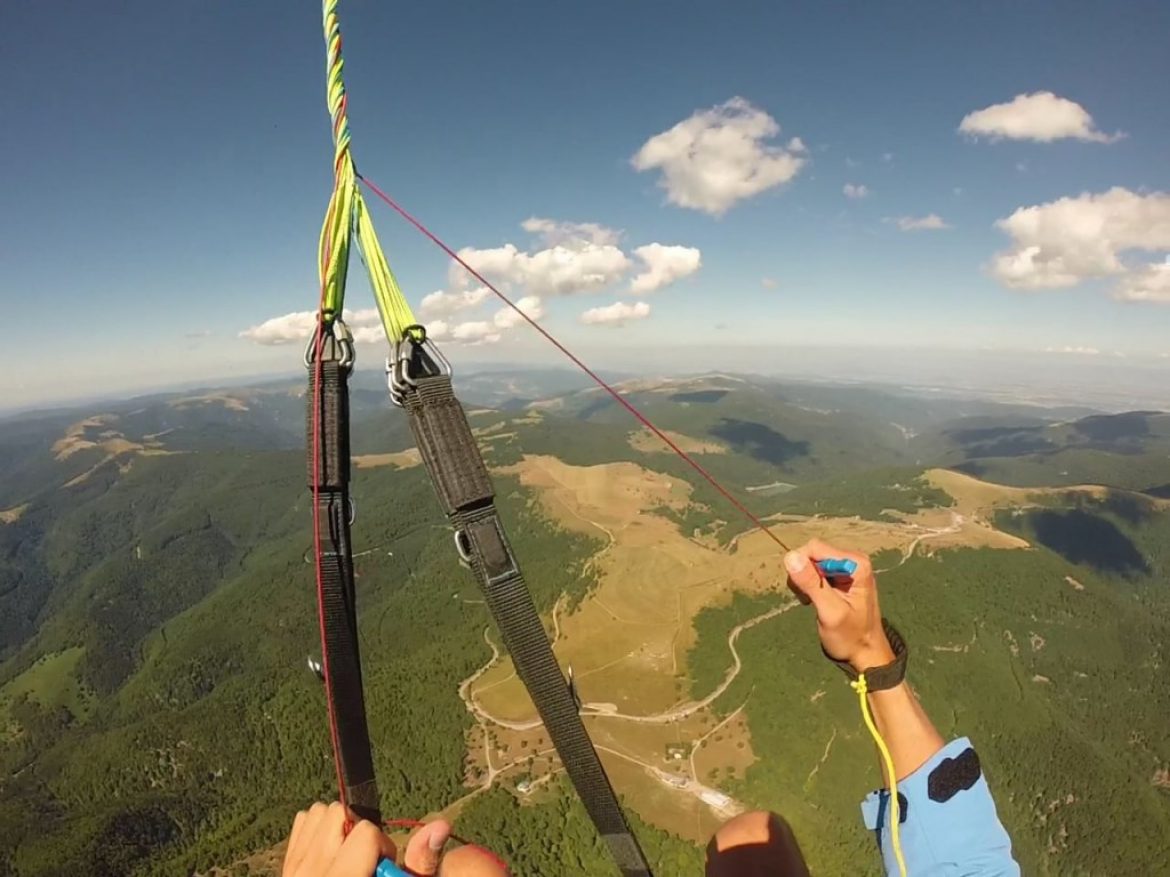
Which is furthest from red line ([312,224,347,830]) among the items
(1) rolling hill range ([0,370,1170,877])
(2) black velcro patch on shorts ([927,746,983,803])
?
(1) rolling hill range ([0,370,1170,877])

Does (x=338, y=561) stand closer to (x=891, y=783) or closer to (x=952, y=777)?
(x=891, y=783)

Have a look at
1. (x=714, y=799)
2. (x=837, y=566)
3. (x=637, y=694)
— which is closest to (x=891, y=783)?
(x=837, y=566)

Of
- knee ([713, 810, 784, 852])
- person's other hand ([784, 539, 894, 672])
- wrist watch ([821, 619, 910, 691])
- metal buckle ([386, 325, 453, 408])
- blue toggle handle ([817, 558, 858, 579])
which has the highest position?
metal buckle ([386, 325, 453, 408])

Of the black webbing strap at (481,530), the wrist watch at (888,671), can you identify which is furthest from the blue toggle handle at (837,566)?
the black webbing strap at (481,530)

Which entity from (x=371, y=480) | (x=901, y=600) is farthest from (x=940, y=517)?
(x=371, y=480)

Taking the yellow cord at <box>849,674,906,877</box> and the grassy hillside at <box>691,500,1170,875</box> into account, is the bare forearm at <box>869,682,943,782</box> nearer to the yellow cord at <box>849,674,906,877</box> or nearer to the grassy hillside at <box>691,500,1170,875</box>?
the yellow cord at <box>849,674,906,877</box>
